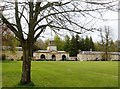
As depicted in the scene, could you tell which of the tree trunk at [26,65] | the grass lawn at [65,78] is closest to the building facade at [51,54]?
the grass lawn at [65,78]

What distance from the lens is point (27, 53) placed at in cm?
1684

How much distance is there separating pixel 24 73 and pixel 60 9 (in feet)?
13.8

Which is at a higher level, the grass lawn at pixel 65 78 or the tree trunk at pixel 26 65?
the tree trunk at pixel 26 65

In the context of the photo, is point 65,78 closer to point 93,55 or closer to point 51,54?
point 93,55

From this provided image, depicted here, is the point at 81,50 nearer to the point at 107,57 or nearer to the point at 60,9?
the point at 107,57

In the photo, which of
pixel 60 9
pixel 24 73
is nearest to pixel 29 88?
pixel 24 73

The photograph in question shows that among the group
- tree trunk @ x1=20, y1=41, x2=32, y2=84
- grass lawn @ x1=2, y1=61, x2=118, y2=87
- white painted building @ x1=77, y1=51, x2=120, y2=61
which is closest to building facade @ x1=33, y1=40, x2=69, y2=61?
white painted building @ x1=77, y1=51, x2=120, y2=61

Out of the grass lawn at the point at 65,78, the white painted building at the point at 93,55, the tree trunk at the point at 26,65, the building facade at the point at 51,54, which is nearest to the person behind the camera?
the tree trunk at the point at 26,65

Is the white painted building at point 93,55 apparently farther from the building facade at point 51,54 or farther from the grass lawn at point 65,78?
the grass lawn at point 65,78

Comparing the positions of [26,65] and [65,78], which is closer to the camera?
[26,65]

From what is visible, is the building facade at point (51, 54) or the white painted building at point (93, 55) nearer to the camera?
the white painted building at point (93, 55)

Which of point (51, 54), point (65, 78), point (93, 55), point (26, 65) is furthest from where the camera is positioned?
point (51, 54)

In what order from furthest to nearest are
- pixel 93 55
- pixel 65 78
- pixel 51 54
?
pixel 51 54, pixel 93 55, pixel 65 78

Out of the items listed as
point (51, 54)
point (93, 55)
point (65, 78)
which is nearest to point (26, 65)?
point (65, 78)
